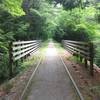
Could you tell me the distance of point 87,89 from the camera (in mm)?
8922

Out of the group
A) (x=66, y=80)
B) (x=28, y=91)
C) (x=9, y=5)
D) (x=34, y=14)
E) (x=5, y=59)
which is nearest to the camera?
(x=28, y=91)

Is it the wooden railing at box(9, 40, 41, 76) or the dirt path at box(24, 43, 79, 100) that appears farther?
the wooden railing at box(9, 40, 41, 76)

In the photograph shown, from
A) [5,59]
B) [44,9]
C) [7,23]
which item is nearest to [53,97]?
[5,59]

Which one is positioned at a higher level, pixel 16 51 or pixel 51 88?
pixel 16 51

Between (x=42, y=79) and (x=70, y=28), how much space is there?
109ft

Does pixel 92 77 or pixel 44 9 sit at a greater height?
pixel 44 9

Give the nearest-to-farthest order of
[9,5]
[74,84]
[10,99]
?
[10,99]
[74,84]
[9,5]

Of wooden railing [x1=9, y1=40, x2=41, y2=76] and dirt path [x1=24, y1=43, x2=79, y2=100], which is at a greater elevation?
wooden railing [x1=9, y1=40, x2=41, y2=76]

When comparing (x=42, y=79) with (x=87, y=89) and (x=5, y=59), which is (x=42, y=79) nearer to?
(x=87, y=89)

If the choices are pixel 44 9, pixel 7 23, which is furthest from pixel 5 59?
pixel 44 9

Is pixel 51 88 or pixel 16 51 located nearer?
pixel 51 88

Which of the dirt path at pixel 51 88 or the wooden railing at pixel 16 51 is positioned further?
the wooden railing at pixel 16 51

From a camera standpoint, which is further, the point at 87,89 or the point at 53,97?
the point at 87,89

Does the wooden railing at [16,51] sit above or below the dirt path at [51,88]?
above
